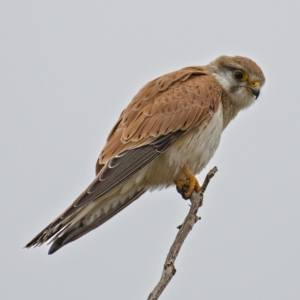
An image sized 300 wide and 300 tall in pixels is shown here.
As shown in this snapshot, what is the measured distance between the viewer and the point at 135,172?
5.44m

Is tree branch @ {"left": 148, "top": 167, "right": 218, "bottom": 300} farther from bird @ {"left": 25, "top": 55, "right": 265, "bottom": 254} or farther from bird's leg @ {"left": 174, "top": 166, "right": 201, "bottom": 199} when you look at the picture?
bird @ {"left": 25, "top": 55, "right": 265, "bottom": 254}

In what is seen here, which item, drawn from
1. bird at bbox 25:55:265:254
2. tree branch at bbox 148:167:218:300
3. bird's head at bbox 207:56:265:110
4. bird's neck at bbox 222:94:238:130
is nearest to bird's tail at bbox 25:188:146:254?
bird at bbox 25:55:265:254

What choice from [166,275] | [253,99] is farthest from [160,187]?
[166,275]

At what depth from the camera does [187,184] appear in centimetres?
572

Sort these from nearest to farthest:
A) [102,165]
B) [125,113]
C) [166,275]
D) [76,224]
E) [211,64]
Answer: [166,275] < [76,224] < [102,165] < [125,113] < [211,64]

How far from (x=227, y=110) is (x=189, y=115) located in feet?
1.82

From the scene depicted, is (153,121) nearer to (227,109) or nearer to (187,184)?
(187,184)

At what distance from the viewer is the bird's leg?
18.5ft

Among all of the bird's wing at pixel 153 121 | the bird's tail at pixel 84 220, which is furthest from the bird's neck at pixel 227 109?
the bird's tail at pixel 84 220

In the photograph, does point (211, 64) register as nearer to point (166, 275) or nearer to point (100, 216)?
point (100, 216)

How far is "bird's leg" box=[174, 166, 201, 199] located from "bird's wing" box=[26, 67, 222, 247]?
0.29m

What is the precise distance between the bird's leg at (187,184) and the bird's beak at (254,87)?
3.54 ft

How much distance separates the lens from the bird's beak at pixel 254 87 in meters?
6.27

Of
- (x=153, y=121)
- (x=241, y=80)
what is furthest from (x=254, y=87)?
(x=153, y=121)
